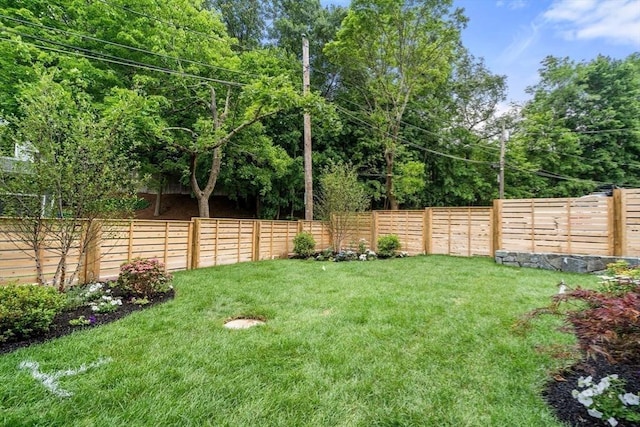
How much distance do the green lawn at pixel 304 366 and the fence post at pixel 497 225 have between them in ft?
14.6

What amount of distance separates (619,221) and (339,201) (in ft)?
22.3

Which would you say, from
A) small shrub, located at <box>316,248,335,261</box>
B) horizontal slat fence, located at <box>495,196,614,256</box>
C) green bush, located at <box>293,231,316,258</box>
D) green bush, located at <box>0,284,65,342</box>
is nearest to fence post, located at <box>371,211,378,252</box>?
small shrub, located at <box>316,248,335,261</box>

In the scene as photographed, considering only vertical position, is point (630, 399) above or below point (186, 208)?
below

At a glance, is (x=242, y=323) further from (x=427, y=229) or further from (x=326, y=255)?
(x=427, y=229)

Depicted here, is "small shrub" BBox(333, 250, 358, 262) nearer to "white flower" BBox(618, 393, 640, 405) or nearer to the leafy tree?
"white flower" BBox(618, 393, 640, 405)

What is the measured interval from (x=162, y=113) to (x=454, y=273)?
10216 millimetres

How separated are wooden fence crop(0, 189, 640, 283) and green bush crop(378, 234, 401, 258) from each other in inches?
28.5

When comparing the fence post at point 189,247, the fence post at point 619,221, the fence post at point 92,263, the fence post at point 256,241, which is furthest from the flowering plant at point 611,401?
the fence post at point 256,241

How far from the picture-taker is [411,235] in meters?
10.8

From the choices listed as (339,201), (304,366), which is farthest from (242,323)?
(339,201)

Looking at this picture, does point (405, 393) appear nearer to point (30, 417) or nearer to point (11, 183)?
point (30, 417)

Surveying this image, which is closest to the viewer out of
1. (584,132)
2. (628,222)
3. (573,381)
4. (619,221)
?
(573,381)

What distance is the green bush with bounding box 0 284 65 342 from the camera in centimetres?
308

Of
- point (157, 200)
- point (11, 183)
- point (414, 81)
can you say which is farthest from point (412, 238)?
point (157, 200)
